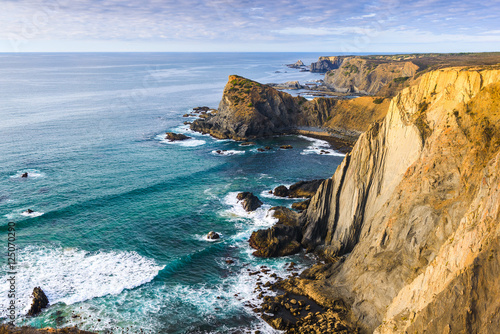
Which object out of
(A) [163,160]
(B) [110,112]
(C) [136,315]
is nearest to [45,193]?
(A) [163,160]

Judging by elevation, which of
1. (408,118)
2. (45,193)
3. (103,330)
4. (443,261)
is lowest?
(103,330)

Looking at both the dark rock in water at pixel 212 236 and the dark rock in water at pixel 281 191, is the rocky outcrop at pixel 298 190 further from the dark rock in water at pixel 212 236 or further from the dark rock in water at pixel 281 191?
the dark rock in water at pixel 212 236

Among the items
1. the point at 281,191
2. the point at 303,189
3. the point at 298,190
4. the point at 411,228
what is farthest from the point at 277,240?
the point at 303,189

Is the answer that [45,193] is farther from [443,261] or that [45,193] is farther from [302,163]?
[443,261]

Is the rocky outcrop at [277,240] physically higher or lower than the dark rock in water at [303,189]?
lower

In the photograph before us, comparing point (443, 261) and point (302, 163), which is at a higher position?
point (443, 261)

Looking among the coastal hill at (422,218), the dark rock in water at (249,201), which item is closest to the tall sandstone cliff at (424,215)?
the coastal hill at (422,218)
